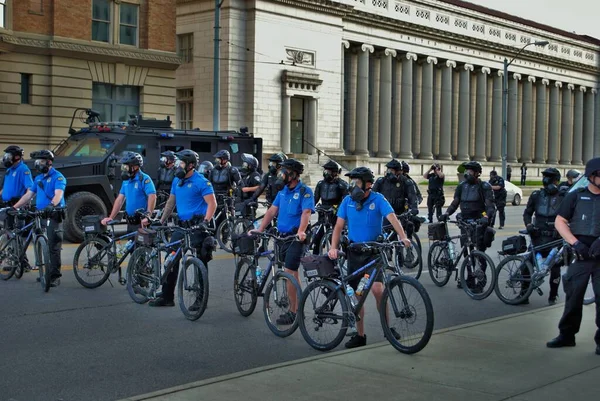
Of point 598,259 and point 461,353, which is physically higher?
point 598,259

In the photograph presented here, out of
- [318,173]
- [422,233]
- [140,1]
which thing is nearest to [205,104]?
[318,173]

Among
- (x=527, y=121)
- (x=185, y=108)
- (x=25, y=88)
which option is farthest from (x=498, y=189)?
(x=527, y=121)

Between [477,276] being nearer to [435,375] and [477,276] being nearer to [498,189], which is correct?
[435,375]

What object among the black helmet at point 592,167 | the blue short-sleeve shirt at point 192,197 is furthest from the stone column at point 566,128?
the black helmet at point 592,167

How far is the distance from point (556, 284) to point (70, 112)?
88.7 feet

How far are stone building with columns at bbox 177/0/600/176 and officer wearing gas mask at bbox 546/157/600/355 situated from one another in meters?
37.5

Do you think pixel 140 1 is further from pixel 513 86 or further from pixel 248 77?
→ pixel 513 86

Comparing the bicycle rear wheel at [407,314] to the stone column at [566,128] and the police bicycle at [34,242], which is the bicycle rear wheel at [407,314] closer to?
the police bicycle at [34,242]

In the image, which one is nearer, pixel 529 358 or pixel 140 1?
pixel 529 358

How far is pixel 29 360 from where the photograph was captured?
26.2 feet

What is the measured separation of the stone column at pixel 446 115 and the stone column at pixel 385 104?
6.07 meters

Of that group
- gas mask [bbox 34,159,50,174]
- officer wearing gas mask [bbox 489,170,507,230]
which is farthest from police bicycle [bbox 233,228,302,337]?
officer wearing gas mask [bbox 489,170,507,230]

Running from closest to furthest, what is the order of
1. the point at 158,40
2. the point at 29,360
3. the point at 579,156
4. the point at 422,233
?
the point at 29,360 → the point at 422,233 → the point at 158,40 → the point at 579,156

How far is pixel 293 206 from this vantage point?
1009 centimetres
